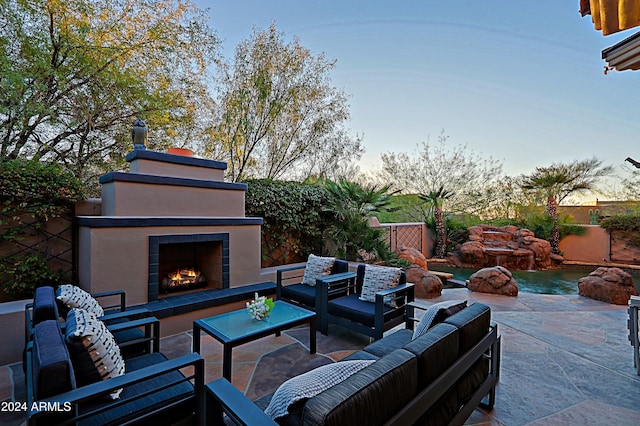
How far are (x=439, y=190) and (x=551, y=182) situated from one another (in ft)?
13.8

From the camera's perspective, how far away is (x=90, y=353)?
1.59 meters

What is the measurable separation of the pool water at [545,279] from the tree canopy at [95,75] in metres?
9.12

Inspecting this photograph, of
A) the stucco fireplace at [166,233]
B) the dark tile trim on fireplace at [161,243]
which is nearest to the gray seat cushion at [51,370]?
the stucco fireplace at [166,233]

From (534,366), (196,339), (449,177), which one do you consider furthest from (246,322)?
(449,177)

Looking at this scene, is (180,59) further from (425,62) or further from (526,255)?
(526,255)

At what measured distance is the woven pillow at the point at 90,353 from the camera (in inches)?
61.4

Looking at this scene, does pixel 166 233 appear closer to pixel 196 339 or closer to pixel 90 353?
pixel 196 339

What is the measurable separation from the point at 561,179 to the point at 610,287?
7264mm

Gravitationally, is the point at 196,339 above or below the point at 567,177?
below

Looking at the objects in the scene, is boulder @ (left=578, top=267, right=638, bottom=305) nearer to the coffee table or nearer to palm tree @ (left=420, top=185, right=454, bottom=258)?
palm tree @ (left=420, top=185, right=454, bottom=258)

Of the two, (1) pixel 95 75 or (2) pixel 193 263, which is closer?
(1) pixel 95 75

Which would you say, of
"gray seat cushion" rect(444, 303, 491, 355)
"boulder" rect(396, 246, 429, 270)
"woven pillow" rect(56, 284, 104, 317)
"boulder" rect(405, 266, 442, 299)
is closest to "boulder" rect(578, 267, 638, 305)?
"boulder" rect(405, 266, 442, 299)

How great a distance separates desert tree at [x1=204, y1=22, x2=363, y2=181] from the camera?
23.4 ft

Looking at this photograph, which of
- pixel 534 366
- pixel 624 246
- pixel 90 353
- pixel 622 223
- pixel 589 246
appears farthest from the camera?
pixel 589 246
